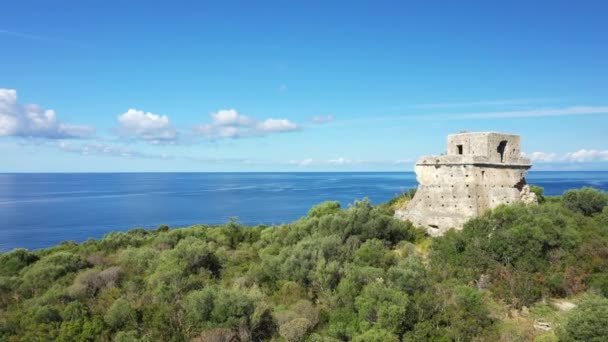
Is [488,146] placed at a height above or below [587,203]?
above

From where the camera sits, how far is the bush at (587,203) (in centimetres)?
2842

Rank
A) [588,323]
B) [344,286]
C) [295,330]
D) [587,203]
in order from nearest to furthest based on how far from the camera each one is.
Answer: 1. [588,323]
2. [295,330]
3. [344,286]
4. [587,203]

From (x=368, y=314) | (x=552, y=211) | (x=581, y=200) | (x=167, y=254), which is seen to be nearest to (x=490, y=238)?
(x=552, y=211)

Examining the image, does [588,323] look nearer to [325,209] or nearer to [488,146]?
[488,146]

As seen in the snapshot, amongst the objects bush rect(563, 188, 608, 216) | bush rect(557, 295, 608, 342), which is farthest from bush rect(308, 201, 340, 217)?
bush rect(557, 295, 608, 342)

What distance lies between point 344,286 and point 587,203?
20.5 m

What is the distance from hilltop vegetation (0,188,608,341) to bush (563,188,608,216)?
7.17 ft

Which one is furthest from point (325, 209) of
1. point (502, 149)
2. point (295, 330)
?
point (295, 330)

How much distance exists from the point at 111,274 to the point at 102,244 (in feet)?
33.4

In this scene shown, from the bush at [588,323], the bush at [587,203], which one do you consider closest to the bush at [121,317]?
the bush at [588,323]

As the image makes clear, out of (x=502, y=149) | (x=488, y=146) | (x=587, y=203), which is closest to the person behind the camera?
(x=488, y=146)

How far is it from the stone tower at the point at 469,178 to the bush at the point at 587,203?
5746mm

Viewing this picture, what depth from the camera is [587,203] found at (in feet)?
93.9

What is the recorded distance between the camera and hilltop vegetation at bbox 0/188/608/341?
14.8 m
